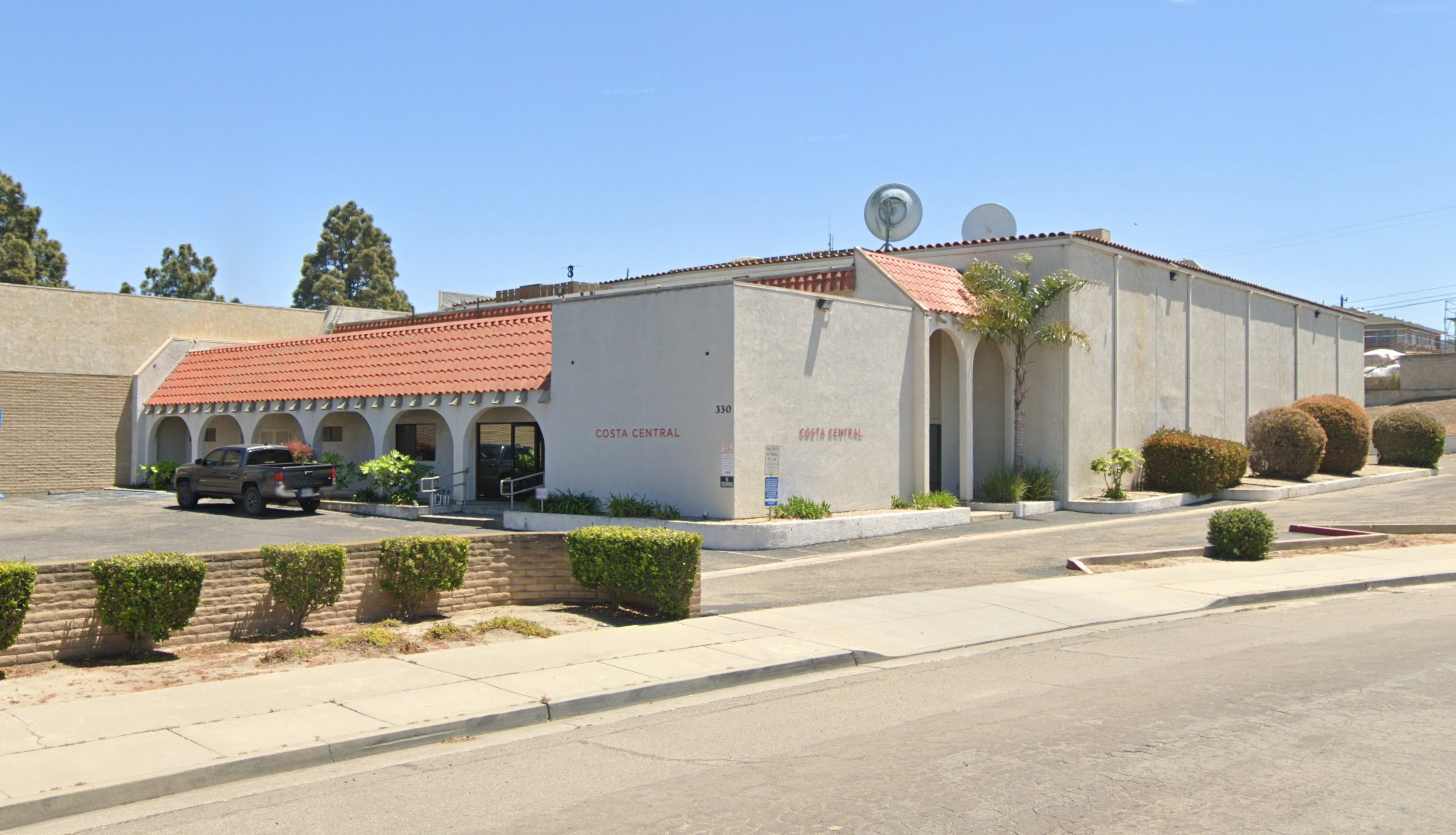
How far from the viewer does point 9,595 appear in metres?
9.66

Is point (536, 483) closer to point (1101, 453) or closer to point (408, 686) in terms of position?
point (1101, 453)

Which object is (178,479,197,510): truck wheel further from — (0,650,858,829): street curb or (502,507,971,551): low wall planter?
(0,650,858,829): street curb

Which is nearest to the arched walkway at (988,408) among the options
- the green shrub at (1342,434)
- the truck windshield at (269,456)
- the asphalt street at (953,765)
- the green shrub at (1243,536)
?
the green shrub at (1243,536)

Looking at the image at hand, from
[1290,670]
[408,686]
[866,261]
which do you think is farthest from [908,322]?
[408,686]

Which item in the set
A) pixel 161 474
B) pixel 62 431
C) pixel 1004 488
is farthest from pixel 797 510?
pixel 62 431

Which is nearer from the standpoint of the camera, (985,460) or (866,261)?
(866,261)

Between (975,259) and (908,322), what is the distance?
4.89m

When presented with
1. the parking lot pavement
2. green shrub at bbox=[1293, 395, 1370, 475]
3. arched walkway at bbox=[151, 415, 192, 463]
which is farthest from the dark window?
green shrub at bbox=[1293, 395, 1370, 475]

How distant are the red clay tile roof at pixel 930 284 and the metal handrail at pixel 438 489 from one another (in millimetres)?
11190

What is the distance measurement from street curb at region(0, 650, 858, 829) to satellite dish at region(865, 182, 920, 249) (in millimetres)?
23462

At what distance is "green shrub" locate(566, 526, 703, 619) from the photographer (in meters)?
13.3

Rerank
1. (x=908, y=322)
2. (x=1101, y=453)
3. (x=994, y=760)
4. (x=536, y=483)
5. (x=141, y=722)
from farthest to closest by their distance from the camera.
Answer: (x=1101, y=453)
(x=536, y=483)
(x=908, y=322)
(x=141, y=722)
(x=994, y=760)

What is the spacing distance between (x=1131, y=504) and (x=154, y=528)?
22111mm

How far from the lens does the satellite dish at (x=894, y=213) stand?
33.1 m
